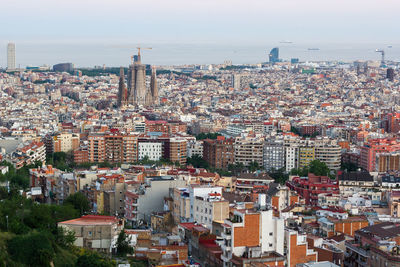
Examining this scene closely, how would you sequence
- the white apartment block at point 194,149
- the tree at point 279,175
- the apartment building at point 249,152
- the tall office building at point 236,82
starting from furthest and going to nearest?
1. the tall office building at point 236,82
2. the white apartment block at point 194,149
3. the apartment building at point 249,152
4. the tree at point 279,175

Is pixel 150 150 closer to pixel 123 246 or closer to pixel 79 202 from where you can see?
pixel 79 202

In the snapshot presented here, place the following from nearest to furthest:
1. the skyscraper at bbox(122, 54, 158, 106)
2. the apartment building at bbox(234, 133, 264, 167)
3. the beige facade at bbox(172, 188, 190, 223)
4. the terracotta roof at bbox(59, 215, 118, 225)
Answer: the terracotta roof at bbox(59, 215, 118, 225), the beige facade at bbox(172, 188, 190, 223), the apartment building at bbox(234, 133, 264, 167), the skyscraper at bbox(122, 54, 158, 106)

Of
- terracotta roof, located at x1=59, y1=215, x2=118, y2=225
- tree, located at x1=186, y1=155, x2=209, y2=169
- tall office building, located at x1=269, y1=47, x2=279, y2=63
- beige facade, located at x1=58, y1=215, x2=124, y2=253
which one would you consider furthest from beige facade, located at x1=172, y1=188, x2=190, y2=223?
tall office building, located at x1=269, y1=47, x2=279, y2=63

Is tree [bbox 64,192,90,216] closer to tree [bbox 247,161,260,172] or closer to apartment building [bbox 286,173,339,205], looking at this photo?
apartment building [bbox 286,173,339,205]

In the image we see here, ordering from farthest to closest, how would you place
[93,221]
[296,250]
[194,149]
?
[194,149] < [93,221] < [296,250]

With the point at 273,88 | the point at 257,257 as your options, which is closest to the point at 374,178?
the point at 257,257

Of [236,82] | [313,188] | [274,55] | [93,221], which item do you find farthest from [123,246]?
[274,55]

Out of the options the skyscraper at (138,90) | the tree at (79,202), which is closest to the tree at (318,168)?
the tree at (79,202)

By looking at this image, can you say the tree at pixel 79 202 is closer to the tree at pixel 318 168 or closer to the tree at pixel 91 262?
the tree at pixel 91 262

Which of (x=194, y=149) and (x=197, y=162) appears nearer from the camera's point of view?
(x=197, y=162)

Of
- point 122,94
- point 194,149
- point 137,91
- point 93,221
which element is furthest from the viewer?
point 137,91

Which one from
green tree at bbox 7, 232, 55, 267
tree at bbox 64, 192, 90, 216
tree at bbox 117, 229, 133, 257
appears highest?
Result: green tree at bbox 7, 232, 55, 267
